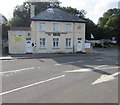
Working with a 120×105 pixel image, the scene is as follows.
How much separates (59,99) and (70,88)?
1.43 meters

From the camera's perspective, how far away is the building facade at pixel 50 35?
976 inches

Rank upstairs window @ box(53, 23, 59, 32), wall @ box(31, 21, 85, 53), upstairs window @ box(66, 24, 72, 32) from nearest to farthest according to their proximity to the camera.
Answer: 1. wall @ box(31, 21, 85, 53)
2. upstairs window @ box(53, 23, 59, 32)
3. upstairs window @ box(66, 24, 72, 32)

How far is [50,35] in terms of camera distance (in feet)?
85.3

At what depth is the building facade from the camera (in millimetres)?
24798

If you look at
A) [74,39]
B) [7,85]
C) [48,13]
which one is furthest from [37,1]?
[7,85]

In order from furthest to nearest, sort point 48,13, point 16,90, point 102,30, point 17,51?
1. point 102,30
2. point 48,13
3. point 17,51
4. point 16,90

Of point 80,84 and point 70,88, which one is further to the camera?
point 80,84

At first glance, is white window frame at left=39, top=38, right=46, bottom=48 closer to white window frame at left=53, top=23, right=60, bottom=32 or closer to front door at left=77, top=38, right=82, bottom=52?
white window frame at left=53, top=23, right=60, bottom=32

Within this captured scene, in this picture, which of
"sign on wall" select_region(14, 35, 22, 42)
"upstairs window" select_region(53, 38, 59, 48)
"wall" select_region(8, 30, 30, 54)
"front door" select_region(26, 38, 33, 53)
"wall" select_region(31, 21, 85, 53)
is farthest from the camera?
"upstairs window" select_region(53, 38, 59, 48)

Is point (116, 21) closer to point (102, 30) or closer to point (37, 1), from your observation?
point (102, 30)

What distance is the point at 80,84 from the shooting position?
7398mm

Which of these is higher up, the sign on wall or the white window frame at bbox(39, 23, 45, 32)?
the white window frame at bbox(39, 23, 45, 32)

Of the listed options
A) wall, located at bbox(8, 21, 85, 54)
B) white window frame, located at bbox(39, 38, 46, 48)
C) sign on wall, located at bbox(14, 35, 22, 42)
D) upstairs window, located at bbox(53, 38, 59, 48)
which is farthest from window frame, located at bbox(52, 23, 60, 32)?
sign on wall, located at bbox(14, 35, 22, 42)

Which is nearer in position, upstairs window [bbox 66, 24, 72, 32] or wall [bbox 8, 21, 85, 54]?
wall [bbox 8, 21, 85, 54]
